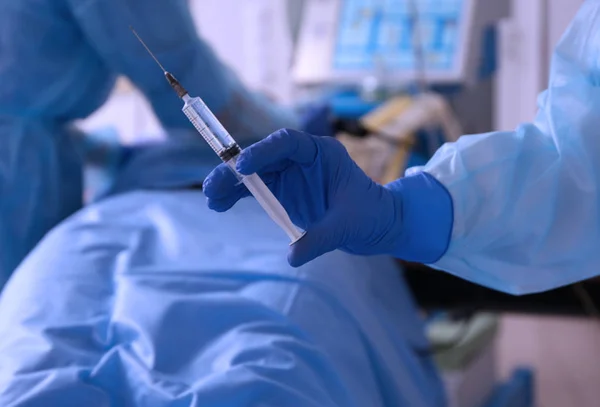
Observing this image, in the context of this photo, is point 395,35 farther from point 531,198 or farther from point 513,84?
point 531,198

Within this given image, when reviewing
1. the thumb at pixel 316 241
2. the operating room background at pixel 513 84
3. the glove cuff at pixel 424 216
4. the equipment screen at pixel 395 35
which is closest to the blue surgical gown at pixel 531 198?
→ the glove cuff at pixel 424 216

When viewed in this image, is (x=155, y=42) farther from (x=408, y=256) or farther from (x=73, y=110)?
(x=408, y=256)

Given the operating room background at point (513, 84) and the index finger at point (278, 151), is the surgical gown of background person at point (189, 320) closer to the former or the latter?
the index finger at point (278, 151)

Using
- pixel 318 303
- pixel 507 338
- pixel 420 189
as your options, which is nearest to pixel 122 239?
pixel 318 303

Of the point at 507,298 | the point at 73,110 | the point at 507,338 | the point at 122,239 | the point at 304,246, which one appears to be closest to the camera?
the point at 304,246

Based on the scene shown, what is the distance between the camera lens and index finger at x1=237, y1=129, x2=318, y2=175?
0.58 meters

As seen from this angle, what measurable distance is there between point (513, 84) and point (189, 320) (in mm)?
1289

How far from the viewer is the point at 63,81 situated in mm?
1067

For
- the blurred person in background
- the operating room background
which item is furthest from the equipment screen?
the blurred person in background

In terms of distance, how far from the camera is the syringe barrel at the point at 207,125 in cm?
63

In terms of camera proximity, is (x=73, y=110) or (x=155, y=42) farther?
(x=73, y=110)

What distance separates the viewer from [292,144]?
0.61 meters

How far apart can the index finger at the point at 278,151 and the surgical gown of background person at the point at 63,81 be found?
1.56 ft

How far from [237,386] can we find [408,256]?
23 centimetres
